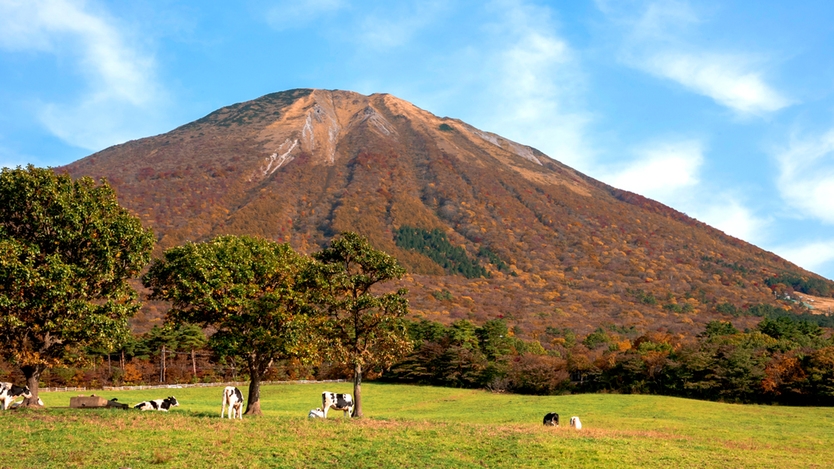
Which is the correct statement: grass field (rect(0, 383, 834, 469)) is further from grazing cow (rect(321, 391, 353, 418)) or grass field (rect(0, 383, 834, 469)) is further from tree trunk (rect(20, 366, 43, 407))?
grazing cow (rect(321, 391, 353, 418))

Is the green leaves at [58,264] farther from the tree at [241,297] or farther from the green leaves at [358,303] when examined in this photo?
the green leaves at [358,303]

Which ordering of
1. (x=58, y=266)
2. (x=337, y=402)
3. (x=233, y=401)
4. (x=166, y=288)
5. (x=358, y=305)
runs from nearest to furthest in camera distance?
(x=58, y=266), (x=233, y=401), (x=166, y=288), (x=358, y=305), (x=337, y=402)

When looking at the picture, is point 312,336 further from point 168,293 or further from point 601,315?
point 601,315

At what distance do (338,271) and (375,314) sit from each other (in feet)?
10.5

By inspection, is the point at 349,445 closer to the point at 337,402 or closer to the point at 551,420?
the point at 337,402

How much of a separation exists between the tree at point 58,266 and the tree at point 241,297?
8.31ft

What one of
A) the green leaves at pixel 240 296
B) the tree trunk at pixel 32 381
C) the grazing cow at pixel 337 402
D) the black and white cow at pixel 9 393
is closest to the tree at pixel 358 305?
the grazing cow at pixel 337 402

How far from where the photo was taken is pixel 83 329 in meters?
27.8

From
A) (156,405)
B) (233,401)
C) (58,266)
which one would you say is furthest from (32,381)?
(233,401)

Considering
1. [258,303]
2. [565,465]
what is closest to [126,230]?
[258,303]

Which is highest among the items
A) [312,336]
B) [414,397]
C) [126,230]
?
[126,230]

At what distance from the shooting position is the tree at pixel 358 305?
33125 mm

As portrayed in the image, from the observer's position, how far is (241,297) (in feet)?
102

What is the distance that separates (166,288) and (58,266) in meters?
6.21
